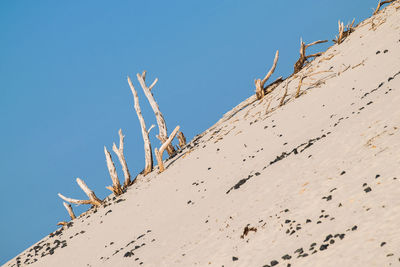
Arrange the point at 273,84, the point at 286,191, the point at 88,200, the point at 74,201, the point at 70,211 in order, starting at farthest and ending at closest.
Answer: the point at 273,84 < the point at 70,211 < the point at 74,201 < the point at 88,200 < the point at 286,191

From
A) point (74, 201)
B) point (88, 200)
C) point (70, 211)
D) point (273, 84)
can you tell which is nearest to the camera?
point (88, 200)

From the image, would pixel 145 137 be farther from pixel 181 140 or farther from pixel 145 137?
pixel 181 140

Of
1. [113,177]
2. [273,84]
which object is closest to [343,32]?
[273,84]

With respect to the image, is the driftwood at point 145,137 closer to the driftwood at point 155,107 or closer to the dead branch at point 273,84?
the driftwood at point 155,107

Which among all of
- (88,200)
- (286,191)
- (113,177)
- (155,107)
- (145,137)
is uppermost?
(155,107)

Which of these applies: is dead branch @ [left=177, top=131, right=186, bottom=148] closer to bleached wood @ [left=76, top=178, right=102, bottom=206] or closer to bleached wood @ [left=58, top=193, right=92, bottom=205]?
bleached wood @ [left=76, top=178, right=102, bottom=206]

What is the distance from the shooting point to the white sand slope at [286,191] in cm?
831

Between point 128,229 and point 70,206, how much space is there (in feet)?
33.4

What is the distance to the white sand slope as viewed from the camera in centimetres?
831

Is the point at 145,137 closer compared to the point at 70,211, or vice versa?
the point at 70,211

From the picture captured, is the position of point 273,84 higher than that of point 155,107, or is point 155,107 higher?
point 155,107

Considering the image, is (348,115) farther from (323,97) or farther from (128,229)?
(128,229)

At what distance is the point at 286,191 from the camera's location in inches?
441

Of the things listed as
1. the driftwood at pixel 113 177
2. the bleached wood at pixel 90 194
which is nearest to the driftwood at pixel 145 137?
the driftwood at pixel 113 177
